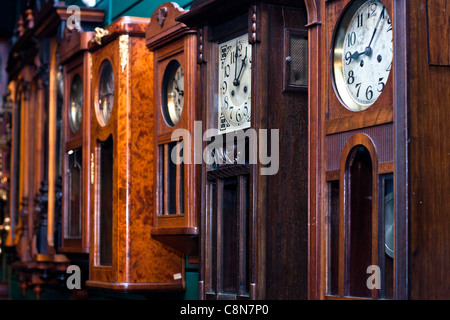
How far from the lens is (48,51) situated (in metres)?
5.34

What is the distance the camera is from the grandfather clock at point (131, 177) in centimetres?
377

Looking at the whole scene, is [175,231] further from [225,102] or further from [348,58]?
[348,58]

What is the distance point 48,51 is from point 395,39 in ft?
11.6

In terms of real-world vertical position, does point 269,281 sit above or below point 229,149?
below

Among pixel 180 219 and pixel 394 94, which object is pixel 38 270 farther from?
pixel 394 94

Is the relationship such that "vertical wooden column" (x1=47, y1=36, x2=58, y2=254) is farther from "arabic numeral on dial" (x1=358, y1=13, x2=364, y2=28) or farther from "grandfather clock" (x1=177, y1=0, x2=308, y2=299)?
"arabic numeral on dial" (x1=358, y1=13, x2=364, y2=28)

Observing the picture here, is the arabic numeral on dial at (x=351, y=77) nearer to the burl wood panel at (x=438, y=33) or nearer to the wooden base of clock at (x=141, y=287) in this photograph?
the burl wood panel at (x=438, y=33)

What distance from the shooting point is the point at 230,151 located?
2949 millimetres

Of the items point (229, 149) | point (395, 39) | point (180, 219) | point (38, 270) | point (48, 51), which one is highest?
point (48, 51)

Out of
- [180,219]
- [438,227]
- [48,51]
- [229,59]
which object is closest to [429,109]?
[438,227]

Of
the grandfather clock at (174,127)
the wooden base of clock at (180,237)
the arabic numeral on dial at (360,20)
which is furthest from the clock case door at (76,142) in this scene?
the arabic numeral on dial at (360,20)

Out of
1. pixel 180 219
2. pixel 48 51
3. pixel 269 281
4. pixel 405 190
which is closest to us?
pixel 405 190

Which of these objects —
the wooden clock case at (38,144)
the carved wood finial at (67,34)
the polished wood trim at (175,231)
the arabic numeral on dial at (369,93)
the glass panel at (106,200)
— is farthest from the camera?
the wooden clock case at (38,144)

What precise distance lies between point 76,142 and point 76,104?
9.8 inches
